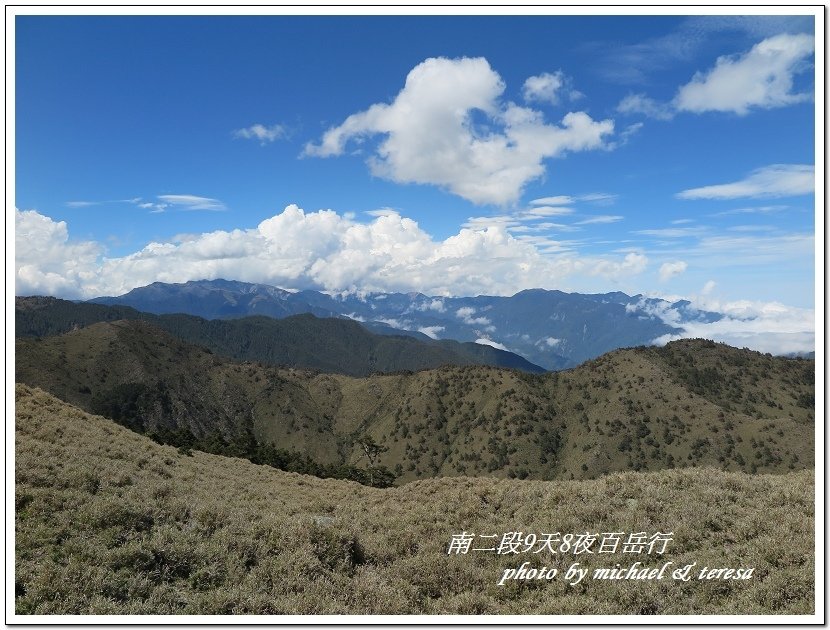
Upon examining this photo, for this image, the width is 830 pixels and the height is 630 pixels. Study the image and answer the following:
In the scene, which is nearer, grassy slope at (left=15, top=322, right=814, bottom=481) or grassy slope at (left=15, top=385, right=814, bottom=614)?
grassy slope at (left=15, top=385, right=814, bottom=614)

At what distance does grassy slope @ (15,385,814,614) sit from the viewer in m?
8.84

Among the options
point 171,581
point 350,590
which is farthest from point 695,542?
A: point 171,581

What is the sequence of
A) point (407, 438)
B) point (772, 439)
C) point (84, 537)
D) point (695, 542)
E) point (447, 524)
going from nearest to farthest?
1. point (84, 537)
2. point (695, 542)
3. point (447, 524)
4. point (772, 439)
5. point (407, 438)

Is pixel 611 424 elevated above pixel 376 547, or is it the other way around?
pixel 376 547

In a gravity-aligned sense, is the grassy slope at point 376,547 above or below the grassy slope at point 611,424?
above

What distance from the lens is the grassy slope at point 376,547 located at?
8.84 m

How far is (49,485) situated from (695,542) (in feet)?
57.4

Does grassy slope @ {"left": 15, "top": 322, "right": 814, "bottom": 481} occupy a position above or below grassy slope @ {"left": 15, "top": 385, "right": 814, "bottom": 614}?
below

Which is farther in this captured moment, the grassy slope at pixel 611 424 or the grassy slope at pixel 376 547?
the grassy slope at pixel 611 424

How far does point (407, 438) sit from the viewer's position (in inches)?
7608

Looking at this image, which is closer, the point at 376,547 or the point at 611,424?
the point at 376,547

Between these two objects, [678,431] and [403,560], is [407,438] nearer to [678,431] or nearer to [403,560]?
[678,431]

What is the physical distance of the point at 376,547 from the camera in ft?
39.5
